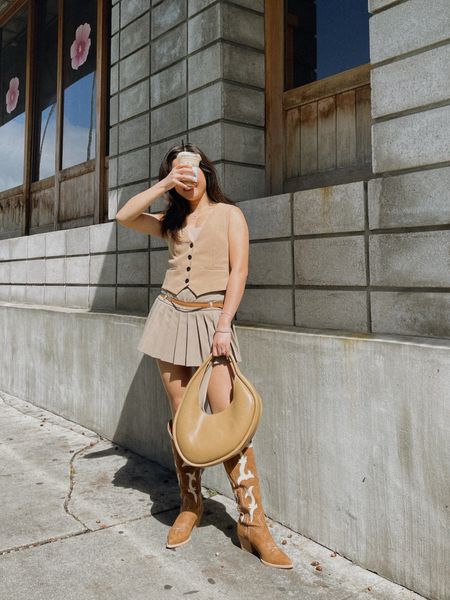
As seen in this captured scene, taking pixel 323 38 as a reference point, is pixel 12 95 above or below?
above

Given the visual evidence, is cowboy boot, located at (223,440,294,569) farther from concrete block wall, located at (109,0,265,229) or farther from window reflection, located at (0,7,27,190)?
window reflection, located at (0,7,27,190)

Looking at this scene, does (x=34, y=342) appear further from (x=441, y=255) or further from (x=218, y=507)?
(x=441, y=255)

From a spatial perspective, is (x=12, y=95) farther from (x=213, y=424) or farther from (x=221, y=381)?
(x=213, y=424)

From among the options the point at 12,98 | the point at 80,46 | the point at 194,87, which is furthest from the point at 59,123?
the point at 194,87

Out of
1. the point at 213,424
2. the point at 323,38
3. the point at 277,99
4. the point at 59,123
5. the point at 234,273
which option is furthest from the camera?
the point at 59,123

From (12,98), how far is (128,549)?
26.9 ft

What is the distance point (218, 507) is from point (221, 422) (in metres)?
1.09

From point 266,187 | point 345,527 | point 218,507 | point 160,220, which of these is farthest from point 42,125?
point 345,527

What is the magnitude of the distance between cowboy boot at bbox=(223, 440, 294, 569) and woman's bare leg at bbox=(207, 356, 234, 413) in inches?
11.5

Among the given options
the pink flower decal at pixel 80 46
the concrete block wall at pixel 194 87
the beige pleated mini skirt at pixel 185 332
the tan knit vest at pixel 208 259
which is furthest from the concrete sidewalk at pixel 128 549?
the pink flower decal at pixel 80 46

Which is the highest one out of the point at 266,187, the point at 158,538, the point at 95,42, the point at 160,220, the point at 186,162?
the point at 95,42

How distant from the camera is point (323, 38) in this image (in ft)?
13.1

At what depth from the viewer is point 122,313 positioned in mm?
4934

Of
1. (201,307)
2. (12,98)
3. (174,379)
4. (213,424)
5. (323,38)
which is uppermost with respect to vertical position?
(12,98)
